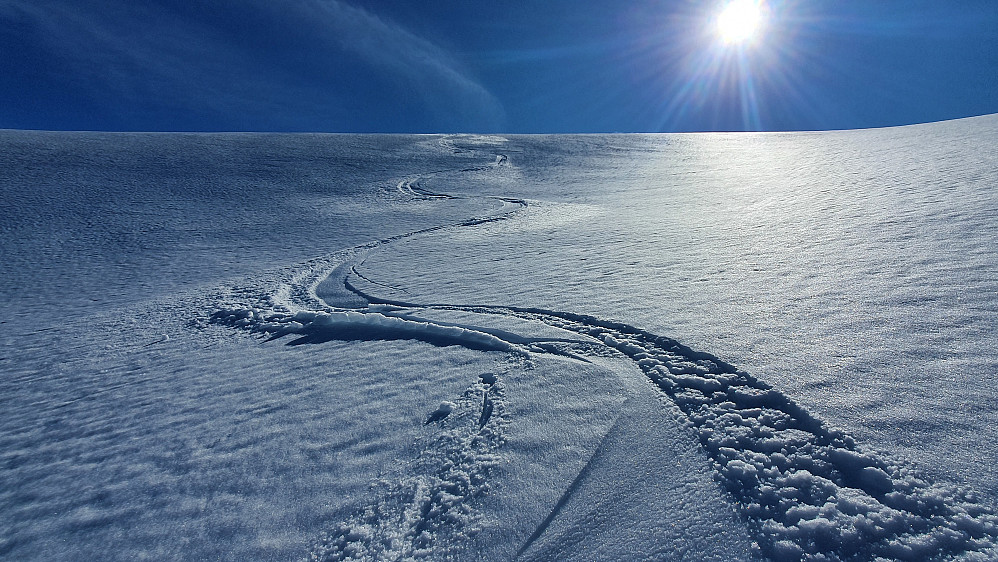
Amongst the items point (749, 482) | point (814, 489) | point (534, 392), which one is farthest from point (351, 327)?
point (814, 489)

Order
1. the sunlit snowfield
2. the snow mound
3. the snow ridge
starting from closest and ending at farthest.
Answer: the snow ridge < the sunlit snowfield < the snow mound

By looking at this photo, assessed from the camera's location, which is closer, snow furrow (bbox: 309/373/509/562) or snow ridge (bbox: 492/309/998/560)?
snow ridge (bbox: 492/309/998/560)

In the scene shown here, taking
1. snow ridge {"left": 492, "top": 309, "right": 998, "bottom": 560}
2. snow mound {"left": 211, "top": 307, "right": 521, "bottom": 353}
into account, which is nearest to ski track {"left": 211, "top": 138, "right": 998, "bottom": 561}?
snow ridge {"left": 492, "top": 309, "right": 998, "bottom": 560}

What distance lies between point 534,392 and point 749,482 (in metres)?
1.11

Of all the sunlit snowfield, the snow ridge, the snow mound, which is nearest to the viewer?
the snow ridge

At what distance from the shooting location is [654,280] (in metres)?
3.94

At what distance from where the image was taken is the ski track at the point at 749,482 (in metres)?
1.39

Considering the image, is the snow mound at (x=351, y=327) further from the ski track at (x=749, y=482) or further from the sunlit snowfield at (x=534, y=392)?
the ski track at (x=749, y=482)

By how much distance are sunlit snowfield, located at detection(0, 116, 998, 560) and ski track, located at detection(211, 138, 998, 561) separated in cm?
1

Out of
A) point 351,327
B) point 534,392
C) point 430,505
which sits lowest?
point 430,505

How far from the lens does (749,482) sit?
1.67 meters

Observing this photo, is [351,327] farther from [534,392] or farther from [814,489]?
[814,489]

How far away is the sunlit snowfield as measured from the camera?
161 centimetres

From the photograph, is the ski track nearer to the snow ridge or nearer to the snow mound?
the snow ridge
